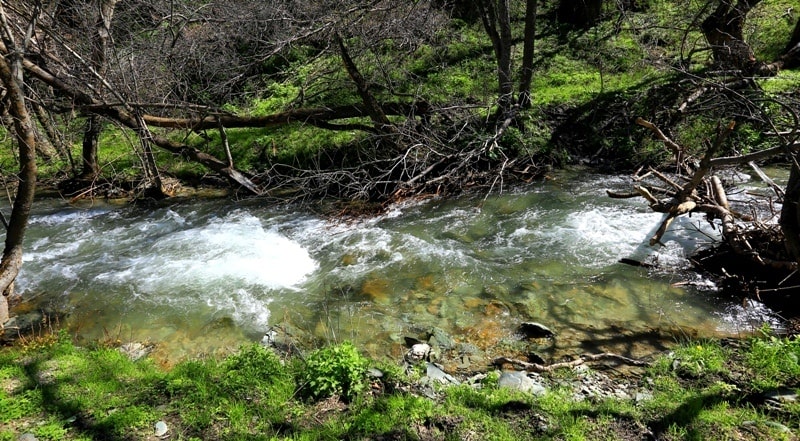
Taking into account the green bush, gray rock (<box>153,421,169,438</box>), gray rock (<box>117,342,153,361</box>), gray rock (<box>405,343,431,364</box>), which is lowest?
gray rock (<box>405,343,431,364</box>)

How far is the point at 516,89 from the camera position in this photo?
41.4 feet

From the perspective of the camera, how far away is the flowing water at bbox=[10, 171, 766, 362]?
18.3 feet

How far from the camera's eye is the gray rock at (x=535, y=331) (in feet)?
17.5

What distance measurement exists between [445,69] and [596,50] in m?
4.45

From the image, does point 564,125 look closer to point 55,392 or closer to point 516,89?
point 516,89

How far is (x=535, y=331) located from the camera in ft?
17.6

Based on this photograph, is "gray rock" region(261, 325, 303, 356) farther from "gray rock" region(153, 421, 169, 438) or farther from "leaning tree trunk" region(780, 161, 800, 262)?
"leaning tree trunk" region(780, 161, 800, 262)

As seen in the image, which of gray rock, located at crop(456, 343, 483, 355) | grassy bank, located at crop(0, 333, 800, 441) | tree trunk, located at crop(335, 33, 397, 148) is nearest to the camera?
grassy bank, located at crop(0, 333, 800, 441)

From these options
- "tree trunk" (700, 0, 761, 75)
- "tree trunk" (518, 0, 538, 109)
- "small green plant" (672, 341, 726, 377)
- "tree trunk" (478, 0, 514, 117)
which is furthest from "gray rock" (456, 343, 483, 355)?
"tree trunk" (700, 0, 761, 75)

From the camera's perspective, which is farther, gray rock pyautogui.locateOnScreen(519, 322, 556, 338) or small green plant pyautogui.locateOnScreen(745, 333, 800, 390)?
gray rock pyautogui.locateOnScreen(519, 322, 556, 338)

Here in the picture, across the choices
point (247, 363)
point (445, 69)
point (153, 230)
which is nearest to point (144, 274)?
point (153, 230)

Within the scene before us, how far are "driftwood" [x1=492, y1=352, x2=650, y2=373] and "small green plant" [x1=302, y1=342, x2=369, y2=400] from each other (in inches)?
60.0

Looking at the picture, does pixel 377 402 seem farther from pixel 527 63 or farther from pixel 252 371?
pixel 527 63

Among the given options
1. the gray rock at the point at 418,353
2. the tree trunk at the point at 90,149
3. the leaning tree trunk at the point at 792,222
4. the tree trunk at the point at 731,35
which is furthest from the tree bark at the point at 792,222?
the tree trunk at the point at 90,149
